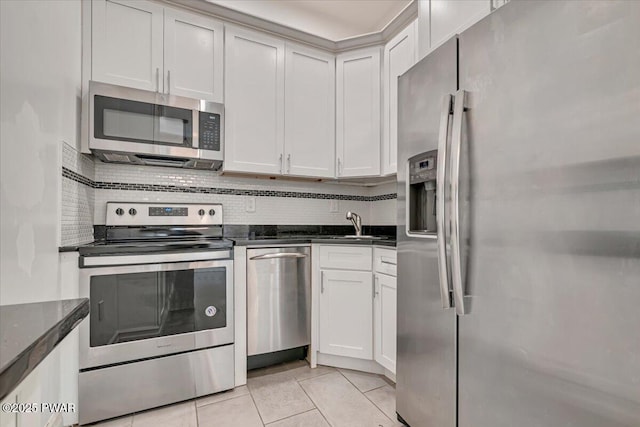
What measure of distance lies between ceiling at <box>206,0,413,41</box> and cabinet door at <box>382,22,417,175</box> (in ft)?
1.78

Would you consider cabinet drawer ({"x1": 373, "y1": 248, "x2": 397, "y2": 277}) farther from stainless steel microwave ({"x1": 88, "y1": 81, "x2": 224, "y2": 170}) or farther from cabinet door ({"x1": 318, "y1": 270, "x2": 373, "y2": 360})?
stainless steel microwave ({"x1": 88, "y1": 81, "x2": 224, "y2": 170})

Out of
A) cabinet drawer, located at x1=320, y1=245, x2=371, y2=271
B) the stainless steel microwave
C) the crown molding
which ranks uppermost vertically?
the crown molding

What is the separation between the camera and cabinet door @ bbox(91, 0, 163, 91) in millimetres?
1869

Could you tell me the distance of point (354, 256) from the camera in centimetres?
212

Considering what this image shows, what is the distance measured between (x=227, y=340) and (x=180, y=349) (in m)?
0.27

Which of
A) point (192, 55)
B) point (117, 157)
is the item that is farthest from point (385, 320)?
point (192, 55)

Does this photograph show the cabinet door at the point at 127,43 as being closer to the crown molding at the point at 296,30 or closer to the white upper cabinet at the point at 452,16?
the crown molding at the point at 296,30

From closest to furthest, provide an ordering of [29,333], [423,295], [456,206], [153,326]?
[29,333] → [456,206] → [423,295] → [153,326]

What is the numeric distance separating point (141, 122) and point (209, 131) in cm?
40

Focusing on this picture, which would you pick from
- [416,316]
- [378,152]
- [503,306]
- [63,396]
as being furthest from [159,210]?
[503,306]

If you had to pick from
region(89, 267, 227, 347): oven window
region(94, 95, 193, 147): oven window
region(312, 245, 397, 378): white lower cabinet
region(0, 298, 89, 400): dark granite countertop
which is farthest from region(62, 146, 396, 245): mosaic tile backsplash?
region(0, 298, 89, 400): dark granite countertop

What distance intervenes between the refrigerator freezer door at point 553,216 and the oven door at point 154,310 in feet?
4.51

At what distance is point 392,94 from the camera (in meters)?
2.30

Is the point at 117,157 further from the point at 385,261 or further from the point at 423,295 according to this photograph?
the point at 423,295
